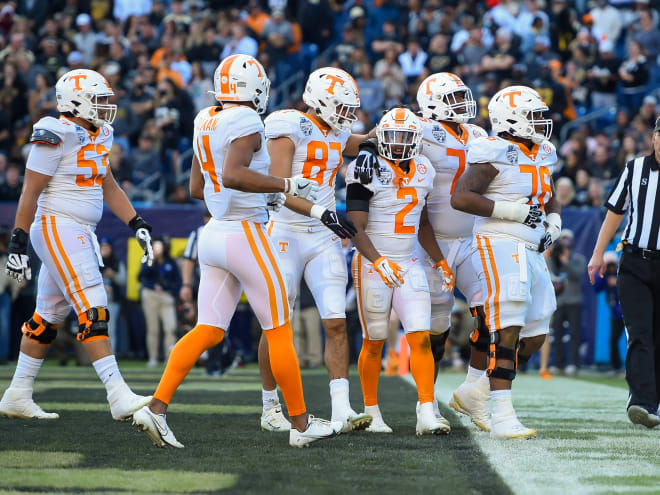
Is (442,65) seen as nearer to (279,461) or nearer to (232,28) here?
(232,28)

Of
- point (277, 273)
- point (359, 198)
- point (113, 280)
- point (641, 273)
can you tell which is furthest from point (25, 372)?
point (113, 280)

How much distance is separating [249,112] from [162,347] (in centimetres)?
976

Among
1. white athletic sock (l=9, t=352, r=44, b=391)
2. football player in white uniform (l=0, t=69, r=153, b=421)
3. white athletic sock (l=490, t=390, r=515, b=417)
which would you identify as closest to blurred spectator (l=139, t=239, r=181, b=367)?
white athletic sock (l=9, t=352, r=44, b=391)

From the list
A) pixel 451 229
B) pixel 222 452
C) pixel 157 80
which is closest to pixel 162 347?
pixel 157 80

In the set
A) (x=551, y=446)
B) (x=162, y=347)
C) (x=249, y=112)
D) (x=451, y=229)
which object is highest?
(x=249, y=112)

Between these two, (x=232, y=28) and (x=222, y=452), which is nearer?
(x=222, y=452)

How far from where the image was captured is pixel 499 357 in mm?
5785

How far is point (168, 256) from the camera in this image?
1368cm

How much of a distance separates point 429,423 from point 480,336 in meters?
0.87

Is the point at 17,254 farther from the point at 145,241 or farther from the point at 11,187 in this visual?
the point at 11,187

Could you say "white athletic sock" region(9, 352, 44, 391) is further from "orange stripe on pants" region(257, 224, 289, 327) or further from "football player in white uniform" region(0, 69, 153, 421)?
"orange stripe on pants" region(257, 224, 289, 327)

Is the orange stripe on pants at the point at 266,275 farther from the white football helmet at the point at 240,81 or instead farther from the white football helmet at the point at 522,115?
the white football helmet at the point at 522,115

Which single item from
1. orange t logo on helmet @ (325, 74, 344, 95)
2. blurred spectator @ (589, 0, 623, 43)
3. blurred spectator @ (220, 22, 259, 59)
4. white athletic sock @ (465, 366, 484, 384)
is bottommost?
white athletic sock @ (465, 366, 484, 384)

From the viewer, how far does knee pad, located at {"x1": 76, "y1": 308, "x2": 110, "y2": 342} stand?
6016 millimetres
